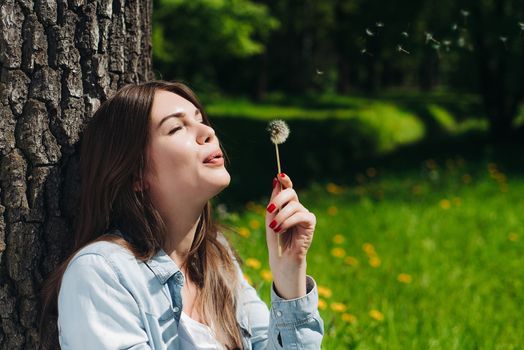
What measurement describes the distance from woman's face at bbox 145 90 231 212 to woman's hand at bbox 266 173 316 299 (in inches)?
5.7

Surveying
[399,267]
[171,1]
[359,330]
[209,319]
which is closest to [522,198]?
[399,267]

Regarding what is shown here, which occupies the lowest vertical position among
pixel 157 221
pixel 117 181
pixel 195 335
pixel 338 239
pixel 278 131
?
pixel 338 239

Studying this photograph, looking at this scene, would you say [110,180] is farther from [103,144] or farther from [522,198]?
[522,198]

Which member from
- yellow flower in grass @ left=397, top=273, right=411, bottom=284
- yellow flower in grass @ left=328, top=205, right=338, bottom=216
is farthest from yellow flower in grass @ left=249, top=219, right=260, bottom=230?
yellow flower in grass @ left=397, top=273, right=411, bottom=284

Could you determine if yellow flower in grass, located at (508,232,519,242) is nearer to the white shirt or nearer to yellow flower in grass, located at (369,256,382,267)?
yellow flower in grass, located at (369,256,382,267)

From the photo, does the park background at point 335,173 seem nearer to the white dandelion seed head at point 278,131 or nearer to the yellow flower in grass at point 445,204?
the yellow flower in grass at point 445,204

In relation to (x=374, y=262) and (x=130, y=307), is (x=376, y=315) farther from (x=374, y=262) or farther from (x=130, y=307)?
(x=130, y=307)

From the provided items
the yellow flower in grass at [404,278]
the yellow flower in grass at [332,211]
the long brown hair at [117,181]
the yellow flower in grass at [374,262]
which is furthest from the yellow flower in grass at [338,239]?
the long brown hair at [117,181]

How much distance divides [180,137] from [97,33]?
0.40 m

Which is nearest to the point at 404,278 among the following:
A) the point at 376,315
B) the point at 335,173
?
the point at 376,315

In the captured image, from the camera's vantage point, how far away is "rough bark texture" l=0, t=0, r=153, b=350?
5.89 feet

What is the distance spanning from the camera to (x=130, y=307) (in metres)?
1.64

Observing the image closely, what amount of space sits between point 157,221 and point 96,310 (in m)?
0.31

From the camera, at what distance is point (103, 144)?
1771 mm
